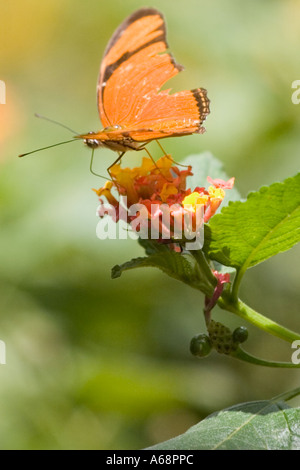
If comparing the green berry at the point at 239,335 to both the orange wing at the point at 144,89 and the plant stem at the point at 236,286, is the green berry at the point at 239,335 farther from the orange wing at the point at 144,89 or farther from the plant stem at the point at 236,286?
the orange wing at the point at 144,89

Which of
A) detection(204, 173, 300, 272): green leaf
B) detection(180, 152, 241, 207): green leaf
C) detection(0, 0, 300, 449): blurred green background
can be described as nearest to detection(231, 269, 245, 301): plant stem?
detection(204, 173, 300, 272): green leaf

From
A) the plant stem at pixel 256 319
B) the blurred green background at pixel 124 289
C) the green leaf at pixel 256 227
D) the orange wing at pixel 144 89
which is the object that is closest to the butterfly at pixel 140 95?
the orange wing at pixel 144 89

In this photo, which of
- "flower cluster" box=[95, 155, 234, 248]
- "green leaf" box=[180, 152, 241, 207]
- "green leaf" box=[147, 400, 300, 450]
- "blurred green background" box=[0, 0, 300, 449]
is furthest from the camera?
"blurred green background" box=[0, 0, 300, 449]

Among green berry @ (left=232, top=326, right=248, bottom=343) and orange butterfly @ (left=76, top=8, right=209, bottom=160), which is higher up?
orange butterfly @ (left=76, top=8, right=209, bottom=160)

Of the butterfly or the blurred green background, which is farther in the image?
the blurred green background

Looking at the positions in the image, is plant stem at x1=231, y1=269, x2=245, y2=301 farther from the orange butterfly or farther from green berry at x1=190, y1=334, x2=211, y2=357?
the orange butterfly

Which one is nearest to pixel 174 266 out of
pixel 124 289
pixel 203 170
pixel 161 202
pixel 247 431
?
pixel 161 202
